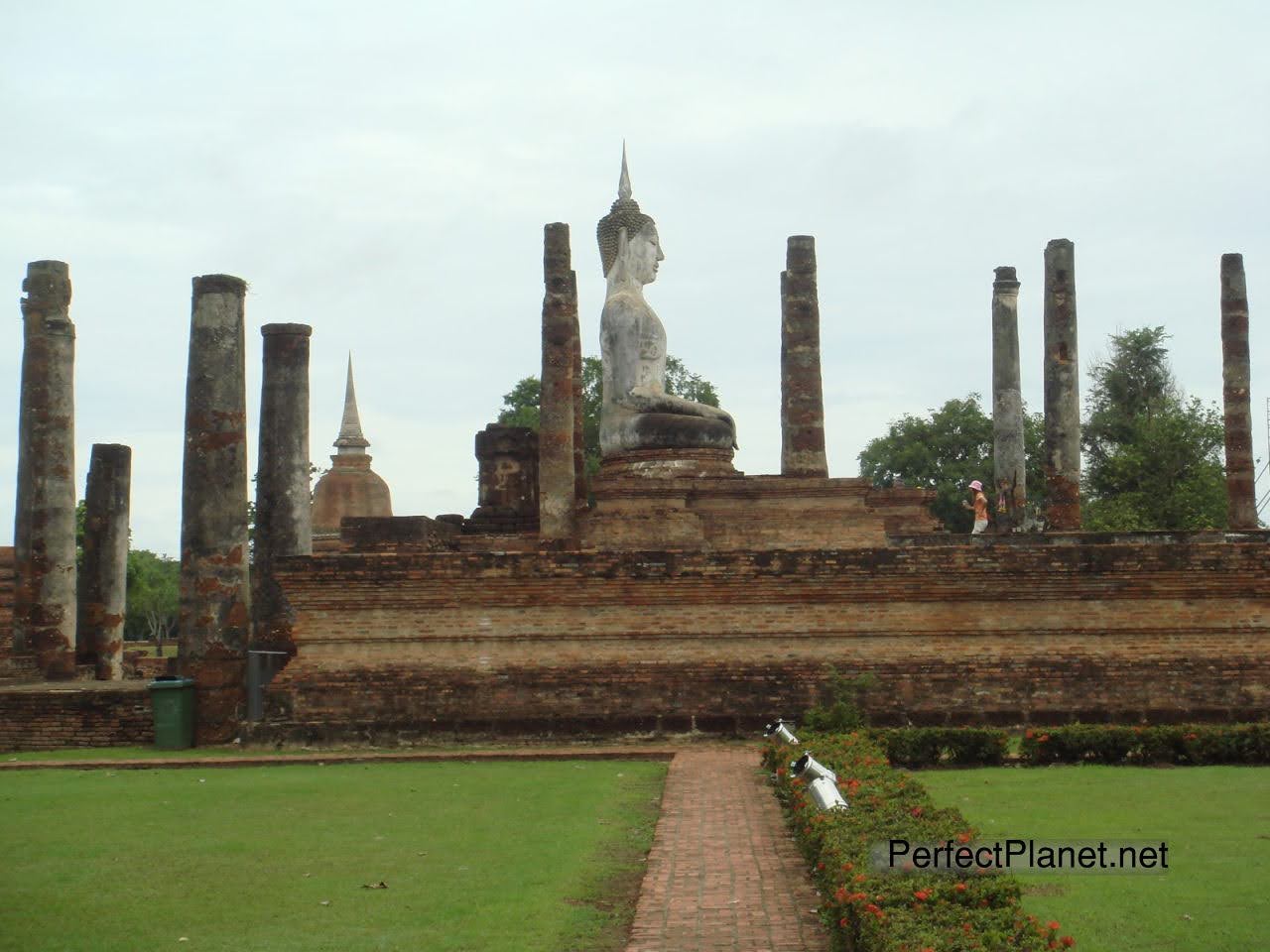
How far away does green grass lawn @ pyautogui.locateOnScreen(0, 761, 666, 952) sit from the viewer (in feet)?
22.1

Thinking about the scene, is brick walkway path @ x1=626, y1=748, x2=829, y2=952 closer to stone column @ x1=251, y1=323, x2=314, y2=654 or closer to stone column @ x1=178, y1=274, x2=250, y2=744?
stone column @ x1=178, y1=274, x2=250, y2=744

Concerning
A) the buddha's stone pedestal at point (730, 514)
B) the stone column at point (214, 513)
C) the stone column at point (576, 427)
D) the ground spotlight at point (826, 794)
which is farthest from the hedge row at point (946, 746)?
the stone column at point (576, 427)

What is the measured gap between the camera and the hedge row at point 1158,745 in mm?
12156

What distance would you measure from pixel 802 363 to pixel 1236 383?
625cm

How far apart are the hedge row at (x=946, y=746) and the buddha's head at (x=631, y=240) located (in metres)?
12.3

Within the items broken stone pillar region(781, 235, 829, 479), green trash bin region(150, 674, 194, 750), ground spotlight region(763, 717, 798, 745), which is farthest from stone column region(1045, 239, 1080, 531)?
green trash bin region(150, 674, 194, 750)

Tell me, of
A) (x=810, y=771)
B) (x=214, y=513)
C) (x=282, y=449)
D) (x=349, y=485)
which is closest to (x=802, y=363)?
(x=282, y=449)

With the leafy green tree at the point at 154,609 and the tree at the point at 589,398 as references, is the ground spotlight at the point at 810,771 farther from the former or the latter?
the leafy green tree at the point at 154,609

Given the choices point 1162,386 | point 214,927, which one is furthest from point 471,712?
point 1162,386

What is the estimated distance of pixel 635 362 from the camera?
2280cm

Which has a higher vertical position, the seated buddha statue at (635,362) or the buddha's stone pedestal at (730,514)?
the seated buddha statue at (635,362)

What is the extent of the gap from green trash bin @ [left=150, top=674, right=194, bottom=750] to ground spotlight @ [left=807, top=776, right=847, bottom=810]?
8170 mm

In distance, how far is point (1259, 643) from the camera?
14375mm

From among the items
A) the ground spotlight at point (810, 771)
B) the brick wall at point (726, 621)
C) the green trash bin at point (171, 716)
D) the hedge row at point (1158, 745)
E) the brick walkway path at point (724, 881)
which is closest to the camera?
the brick walkway path at point (724, 881)
